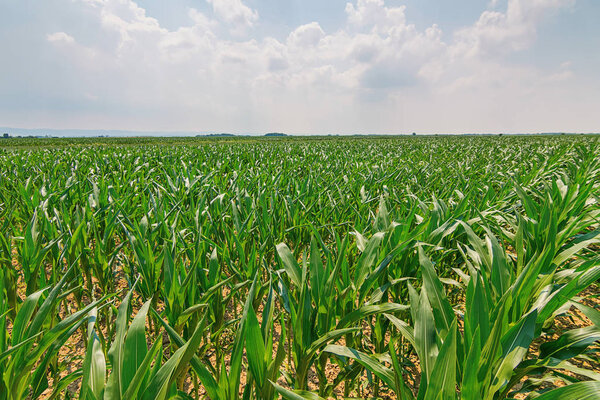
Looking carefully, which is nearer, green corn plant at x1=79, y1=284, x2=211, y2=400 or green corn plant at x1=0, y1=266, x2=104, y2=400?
green corn plant at x1=79, y1=284, x2=211, y2=400

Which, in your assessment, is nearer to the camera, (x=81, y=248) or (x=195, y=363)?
(x=195, y=363)

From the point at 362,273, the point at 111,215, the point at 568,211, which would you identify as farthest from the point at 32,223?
the point at 568,211

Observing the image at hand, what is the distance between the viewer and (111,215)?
2055 millimetres

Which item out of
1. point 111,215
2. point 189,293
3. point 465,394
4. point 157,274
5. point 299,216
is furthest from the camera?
point 299,216

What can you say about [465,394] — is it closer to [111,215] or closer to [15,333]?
[15,333]

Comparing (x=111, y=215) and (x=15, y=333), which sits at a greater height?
(x=111, y=215)

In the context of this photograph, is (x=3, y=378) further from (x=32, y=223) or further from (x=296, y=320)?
(x=32, y=223)

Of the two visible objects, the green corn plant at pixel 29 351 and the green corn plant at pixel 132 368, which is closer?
the green corn plant at pixel 132 368

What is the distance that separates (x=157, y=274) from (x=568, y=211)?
10.0ft

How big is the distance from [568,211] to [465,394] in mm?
2417

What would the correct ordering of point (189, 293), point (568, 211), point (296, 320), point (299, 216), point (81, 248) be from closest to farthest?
1. point (296, 320)
2. point (189, 293)
3. point (81, 248)
4. point (568, 211)
5. point (299, 216)

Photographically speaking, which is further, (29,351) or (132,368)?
(29,351)

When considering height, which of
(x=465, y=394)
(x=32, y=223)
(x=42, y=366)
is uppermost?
(x=32, y=223)

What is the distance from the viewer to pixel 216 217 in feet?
7.94
